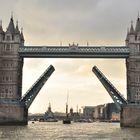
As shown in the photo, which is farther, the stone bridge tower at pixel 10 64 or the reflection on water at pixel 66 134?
the stone bridge tower at pixel 10 64

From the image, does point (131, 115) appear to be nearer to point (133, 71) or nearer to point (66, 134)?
point (133, 71)

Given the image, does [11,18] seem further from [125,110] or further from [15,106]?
[125,110]

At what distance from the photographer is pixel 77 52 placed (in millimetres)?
75000

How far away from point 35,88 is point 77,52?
375 inches

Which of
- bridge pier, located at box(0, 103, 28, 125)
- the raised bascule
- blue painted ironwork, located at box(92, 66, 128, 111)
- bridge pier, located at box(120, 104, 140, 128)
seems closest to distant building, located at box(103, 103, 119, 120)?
the raised bascule

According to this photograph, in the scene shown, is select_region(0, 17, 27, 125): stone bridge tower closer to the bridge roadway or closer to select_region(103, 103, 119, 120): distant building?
the bridge roadway

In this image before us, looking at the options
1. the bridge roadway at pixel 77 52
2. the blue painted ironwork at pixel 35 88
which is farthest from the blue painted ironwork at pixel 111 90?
the blue painted ironwork at pixel 35 88

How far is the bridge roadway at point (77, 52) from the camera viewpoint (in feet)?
246

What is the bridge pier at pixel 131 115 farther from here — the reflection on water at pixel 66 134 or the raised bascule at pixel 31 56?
the reflection on water at pixel 66 134

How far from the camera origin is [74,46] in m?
75.4

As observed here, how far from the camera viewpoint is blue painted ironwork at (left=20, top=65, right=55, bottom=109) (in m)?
70.8

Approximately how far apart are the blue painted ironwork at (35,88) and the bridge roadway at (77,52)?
178 inches

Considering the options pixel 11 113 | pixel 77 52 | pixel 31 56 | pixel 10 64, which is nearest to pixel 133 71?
pixel 77 52

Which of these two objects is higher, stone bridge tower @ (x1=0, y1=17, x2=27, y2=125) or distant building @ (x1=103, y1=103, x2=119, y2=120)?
stone bridge tower @ (x1=0, y1=17, x2=27, y2=125)
